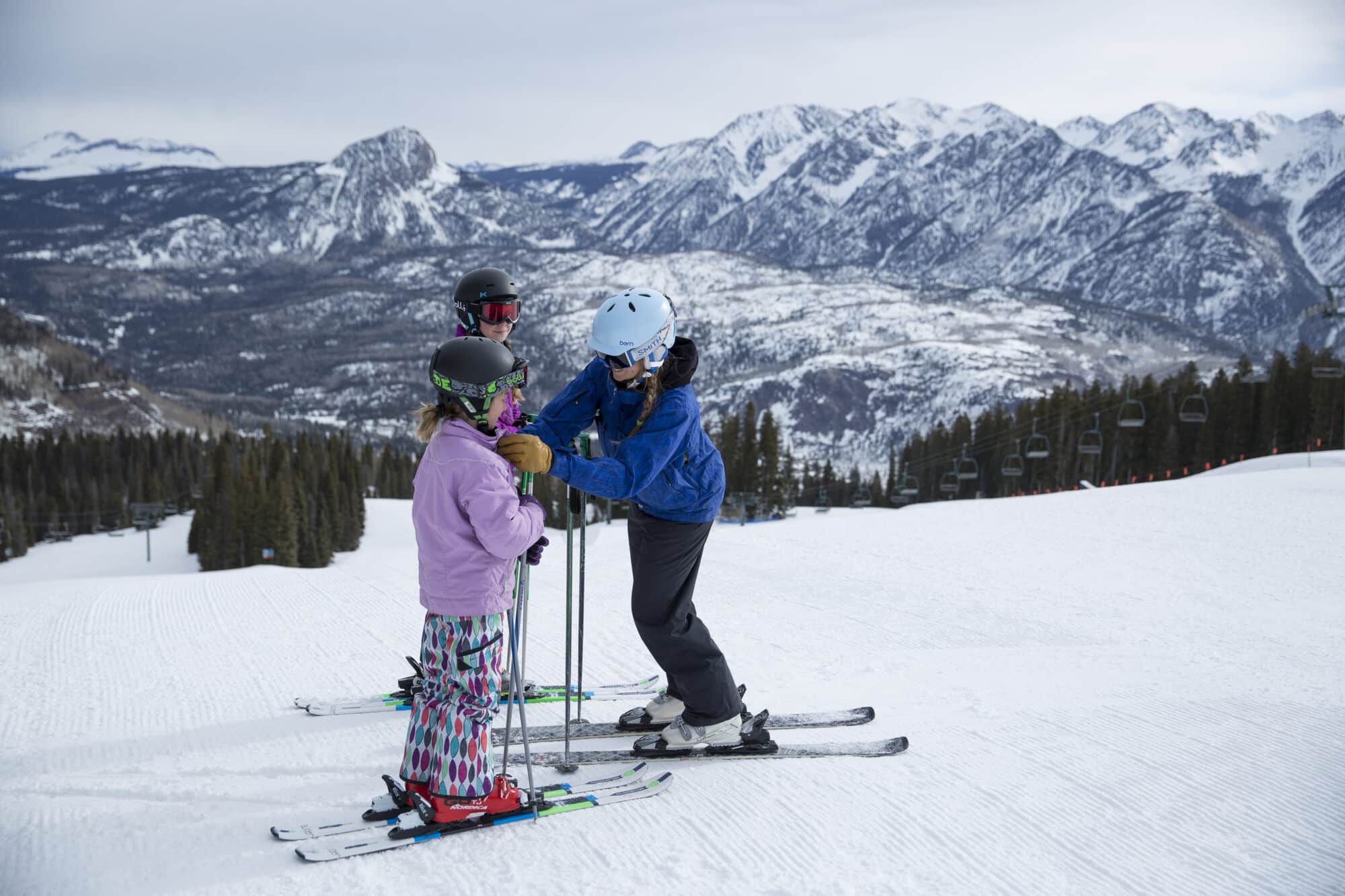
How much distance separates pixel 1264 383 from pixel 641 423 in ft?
225

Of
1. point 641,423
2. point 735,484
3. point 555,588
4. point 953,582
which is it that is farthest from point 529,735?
point 735,484

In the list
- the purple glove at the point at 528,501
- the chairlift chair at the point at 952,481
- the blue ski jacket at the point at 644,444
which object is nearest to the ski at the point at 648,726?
the blue ski jacket at the point at 644,444

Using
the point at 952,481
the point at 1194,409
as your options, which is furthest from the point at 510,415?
the point at 952,481

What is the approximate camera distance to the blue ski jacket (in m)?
4.53

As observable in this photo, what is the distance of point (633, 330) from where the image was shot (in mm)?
4738

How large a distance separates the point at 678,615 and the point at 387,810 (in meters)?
1.80

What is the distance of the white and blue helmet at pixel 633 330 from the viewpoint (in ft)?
15.5

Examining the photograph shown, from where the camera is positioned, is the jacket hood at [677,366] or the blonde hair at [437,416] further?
the jacket hood at [677,366]

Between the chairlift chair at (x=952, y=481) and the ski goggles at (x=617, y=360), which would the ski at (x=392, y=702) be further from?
the chairlift chair at (x=952, y=481)

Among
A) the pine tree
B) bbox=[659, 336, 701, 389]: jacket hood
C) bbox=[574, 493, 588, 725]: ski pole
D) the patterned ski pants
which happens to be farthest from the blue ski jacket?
the pine tree

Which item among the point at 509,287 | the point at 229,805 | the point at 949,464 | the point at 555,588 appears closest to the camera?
the point at 229,805

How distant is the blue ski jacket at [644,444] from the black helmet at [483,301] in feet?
3.86

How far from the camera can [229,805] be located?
447 centimetres

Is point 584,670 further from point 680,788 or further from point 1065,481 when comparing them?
point 1065,481
